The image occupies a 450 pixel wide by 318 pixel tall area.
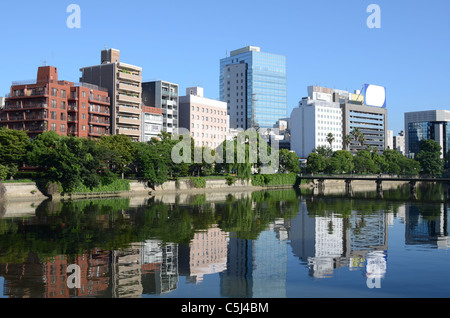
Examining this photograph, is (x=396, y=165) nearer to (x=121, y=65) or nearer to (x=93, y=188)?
(x=121, y=65)

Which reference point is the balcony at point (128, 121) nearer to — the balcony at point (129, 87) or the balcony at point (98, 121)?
the balcony at point (98, 121)

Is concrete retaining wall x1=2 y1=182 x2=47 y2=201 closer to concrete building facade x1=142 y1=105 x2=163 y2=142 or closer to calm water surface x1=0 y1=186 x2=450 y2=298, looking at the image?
calm water surface x1=0 y1=186 x2=450 y2=298

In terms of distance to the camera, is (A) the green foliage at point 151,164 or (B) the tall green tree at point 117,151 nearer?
(B) the tall green tree at point 117,151

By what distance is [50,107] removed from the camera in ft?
356

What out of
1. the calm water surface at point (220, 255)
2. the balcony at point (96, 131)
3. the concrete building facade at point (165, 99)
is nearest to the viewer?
the calm water surface at point (220, 255)

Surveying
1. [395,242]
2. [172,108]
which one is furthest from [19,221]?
[172,108]

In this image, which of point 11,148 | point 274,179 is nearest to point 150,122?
point 274,179

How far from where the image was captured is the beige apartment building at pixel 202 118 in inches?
6280

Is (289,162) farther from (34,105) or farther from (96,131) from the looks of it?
(34,105)
